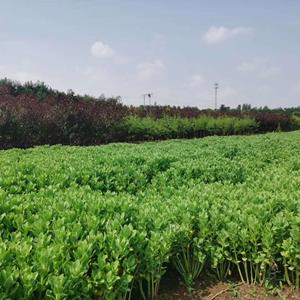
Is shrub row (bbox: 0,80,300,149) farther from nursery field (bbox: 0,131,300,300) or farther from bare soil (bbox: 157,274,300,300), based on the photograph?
bare soil (bbox: 157,274,300,300)

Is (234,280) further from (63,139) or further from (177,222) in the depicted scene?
(63,139)

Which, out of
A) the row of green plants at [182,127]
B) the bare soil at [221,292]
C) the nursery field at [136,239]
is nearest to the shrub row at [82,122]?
the row of green plants at [182,127]

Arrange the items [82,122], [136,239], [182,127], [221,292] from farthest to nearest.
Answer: [182,127], [82,122], [221,292], [136,239]

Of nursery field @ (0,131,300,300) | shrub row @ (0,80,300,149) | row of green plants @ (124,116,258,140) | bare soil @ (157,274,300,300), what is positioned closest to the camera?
nursery field @ (0,131,300,300)

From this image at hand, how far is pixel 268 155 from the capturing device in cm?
732

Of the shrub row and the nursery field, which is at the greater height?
the shrub row

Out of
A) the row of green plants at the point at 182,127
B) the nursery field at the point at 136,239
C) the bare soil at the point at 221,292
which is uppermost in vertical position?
the row of green plants at the point at 182,127

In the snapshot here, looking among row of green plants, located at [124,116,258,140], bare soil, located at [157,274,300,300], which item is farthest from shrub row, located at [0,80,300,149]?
bare soil, located at [157,274,300,300]

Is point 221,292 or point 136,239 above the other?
point 136,239

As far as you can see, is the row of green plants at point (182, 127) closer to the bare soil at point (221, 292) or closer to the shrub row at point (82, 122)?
the shrub row at point (82, 122)

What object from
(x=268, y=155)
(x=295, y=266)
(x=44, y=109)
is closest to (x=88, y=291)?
(x=295, y=266)

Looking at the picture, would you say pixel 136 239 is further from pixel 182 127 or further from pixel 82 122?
pixel 182 127

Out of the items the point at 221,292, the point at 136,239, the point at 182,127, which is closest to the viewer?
the point at 136,239

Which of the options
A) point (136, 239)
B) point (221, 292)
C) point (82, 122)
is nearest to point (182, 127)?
point (82, 122)
